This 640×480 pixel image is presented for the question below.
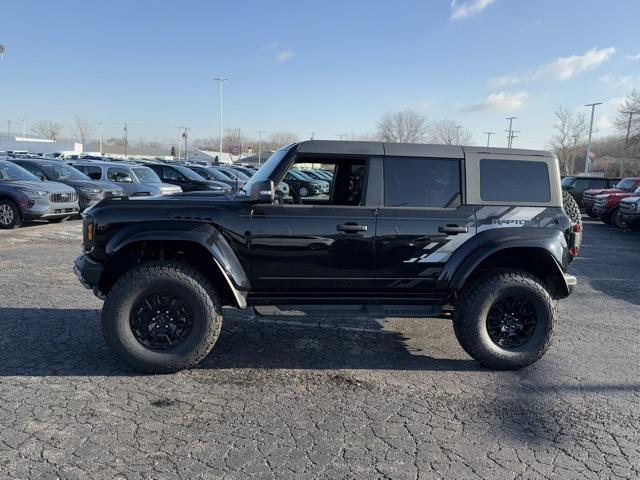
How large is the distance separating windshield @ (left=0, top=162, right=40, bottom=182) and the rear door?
36.9ft

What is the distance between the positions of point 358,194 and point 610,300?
468cm

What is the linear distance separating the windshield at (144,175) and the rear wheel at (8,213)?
4181 mm

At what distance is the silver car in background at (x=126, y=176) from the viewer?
14820 millimetres

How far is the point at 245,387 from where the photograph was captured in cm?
395

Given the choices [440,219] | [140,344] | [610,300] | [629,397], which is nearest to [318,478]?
[140,344]

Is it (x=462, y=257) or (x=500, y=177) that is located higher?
(x=500, y=177)

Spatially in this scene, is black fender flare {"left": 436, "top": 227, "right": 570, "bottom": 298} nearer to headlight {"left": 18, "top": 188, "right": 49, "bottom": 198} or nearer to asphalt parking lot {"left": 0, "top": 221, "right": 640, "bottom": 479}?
asphalt parking lot {"left": 0, "top": 221, "right": 640, "bottom": 479}

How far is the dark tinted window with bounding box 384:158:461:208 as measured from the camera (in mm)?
4332

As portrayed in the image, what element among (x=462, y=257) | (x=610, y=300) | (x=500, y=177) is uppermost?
(x=500, y=177)

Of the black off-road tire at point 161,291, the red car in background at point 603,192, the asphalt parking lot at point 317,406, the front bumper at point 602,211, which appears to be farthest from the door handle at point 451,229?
the red car in background at point 603,192

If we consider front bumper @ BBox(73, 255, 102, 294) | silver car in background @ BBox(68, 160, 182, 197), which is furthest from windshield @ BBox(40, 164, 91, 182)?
front bumper @ BBox(73, 255, 102, 294)

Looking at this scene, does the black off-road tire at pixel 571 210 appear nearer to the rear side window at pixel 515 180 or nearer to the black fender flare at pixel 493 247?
the rear side window at pixel 515 180

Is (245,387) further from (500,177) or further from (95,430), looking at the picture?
(500,177)

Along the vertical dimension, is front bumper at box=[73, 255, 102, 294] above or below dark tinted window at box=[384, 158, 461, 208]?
below
